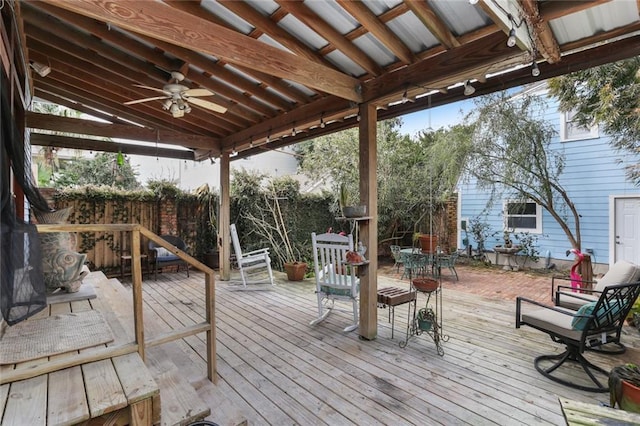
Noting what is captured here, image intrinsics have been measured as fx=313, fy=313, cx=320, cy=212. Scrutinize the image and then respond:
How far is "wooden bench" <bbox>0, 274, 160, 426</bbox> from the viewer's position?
1352 millimetres

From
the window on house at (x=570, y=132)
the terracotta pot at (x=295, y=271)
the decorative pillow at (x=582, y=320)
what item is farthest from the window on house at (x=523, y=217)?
the decorative pillow at (x=582, y=320)

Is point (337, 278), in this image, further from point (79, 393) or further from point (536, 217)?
point (536, 217)

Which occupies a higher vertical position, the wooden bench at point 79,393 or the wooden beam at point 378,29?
the wooden beam at point 378,29

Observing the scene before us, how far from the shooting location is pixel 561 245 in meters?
7.32

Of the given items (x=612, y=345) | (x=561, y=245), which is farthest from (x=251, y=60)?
(x=561, y=245)

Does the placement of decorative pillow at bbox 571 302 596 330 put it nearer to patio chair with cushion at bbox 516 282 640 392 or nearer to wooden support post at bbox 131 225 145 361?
patio chair with cushion at bbox 516 282 640 392

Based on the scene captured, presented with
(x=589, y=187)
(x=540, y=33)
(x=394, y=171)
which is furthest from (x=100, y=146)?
(x=589, y=187)

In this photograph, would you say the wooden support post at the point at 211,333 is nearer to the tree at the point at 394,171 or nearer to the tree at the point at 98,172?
the tree at the point at 394,171

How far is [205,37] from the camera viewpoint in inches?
88.0

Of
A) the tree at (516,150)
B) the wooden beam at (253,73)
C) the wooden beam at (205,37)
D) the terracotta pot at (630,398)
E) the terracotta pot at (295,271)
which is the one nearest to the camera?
the terracotta pot at (630,398)

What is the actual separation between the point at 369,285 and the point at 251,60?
2411 millimetres

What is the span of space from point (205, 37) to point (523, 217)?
8408 millimetres

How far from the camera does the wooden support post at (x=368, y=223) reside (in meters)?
3.31

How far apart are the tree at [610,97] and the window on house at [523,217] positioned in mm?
2813
